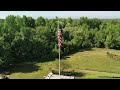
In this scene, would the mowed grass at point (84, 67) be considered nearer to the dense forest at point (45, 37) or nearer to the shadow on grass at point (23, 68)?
the shadow on grass at point (23, 68)

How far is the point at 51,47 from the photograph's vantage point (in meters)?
14.5

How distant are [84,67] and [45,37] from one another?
124 inches

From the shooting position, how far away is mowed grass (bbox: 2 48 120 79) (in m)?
11.5

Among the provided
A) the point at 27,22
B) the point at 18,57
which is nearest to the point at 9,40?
the point at 18,57

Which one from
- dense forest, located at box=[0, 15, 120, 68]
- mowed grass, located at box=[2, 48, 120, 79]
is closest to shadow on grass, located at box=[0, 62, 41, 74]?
mowed grass, located at box=[2, 48, 120, 79]

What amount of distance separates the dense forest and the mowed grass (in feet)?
1.99

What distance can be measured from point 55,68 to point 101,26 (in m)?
7.94

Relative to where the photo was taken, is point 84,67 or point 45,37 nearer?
point 84,67

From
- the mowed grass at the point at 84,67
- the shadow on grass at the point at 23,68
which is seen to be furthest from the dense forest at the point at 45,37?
the mowed grass at the point at 84,67

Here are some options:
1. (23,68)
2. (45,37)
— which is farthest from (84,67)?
(45,37)

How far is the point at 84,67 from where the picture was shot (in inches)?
516

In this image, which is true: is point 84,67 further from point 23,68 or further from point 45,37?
point 45,37

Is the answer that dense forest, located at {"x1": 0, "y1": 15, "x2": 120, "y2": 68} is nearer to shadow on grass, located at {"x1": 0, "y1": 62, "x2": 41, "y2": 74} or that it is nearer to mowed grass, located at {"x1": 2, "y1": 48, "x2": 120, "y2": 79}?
shadow on grass, located at {"x1": 0, "y1": 62, "x2": 41, "y2": 74}
